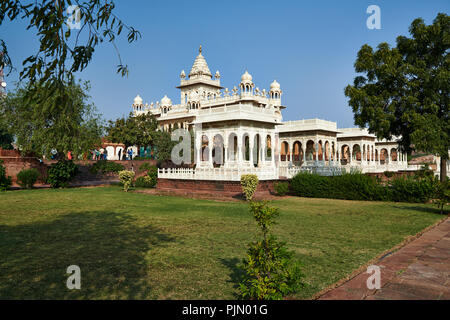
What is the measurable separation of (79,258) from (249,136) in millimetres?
15926

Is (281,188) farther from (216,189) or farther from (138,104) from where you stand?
(138,104)

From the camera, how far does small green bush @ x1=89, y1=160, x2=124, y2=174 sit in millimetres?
29184

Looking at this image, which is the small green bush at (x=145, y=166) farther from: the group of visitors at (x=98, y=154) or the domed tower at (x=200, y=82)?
the domed tower at (x=200, y=82)

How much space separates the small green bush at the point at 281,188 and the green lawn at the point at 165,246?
5027 millimetres

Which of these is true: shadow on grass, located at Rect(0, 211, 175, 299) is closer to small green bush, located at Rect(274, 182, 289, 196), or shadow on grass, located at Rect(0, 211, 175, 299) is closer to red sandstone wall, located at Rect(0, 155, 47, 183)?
small green bush, located at Rect(274, 182, 289, 196)

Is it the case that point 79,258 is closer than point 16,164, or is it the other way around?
point 79,258

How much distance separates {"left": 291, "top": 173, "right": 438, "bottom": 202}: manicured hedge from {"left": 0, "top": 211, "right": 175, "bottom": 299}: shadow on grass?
10091 millimetres

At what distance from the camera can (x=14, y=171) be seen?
23.1m

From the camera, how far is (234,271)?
4.71 metres

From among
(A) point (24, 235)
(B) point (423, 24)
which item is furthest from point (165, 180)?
(B) point (423, 24)

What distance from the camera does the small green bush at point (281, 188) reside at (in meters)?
16.4

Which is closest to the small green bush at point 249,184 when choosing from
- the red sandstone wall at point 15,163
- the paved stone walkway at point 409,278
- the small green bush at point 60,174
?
the paved stone walkway at point 409,278
